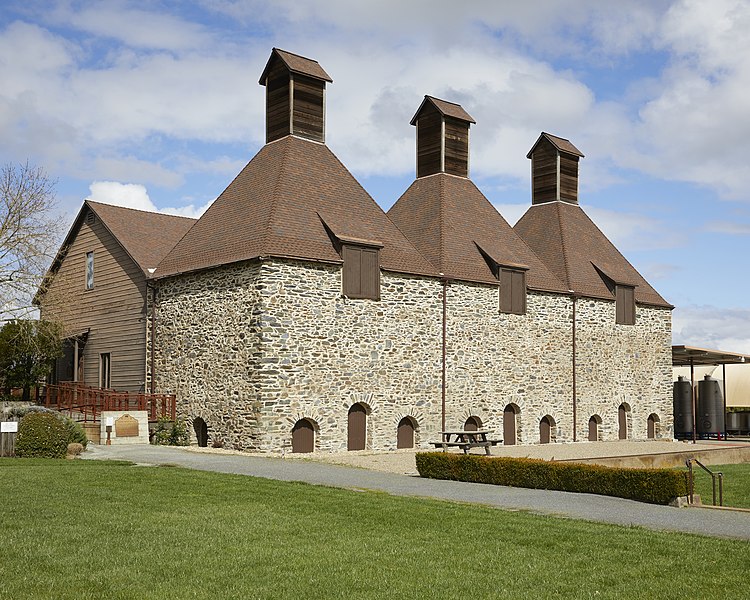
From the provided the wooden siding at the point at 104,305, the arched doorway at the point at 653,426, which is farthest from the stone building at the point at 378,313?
the wooden siding at the point at 104,305

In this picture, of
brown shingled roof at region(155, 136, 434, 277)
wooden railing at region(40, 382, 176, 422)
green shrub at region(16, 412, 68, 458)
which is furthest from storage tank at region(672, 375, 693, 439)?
green shrub at region(16, 412, 68, 458)

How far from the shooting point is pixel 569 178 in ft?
125

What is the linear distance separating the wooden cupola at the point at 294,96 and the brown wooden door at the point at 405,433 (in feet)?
31.6

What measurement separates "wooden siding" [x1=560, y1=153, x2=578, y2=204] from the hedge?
22747 mm

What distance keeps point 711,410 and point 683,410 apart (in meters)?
1.33

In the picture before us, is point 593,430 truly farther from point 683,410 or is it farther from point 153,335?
point 153,335

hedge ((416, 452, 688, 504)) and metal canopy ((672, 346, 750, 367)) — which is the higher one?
metal canopy ((672, 346, 750, 367))

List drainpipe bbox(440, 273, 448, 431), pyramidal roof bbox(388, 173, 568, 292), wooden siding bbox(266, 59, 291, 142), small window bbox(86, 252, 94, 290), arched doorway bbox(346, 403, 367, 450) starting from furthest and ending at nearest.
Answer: small window bbox(86, 252, 94, 290) → pyramidal roof bbox(388, 173, 568, 292) → wooden siding bbox(266, 59, 291, 142) → drainpipe bbox(440, 273, 448, 431) → arched doorway bbox(346, 403, 367, 450)

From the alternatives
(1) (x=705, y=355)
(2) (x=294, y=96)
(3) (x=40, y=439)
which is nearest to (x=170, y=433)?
(3) (x=40, y=439)

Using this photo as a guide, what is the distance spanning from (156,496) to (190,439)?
13302mm

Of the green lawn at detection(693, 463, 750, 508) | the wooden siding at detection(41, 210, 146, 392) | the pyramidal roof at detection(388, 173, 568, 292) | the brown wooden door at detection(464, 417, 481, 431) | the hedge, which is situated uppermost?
the pyramidal roof at detection(388, 173, 568, 292)

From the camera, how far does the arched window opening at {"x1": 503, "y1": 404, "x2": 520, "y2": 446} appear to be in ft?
98.6

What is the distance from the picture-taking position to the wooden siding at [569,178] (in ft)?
124

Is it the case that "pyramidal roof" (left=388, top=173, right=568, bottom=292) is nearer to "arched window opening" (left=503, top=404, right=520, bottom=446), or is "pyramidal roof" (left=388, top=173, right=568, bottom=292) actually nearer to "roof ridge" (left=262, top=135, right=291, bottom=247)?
"arched window opening" (left=503, top=404, right=520, bottom=446)
